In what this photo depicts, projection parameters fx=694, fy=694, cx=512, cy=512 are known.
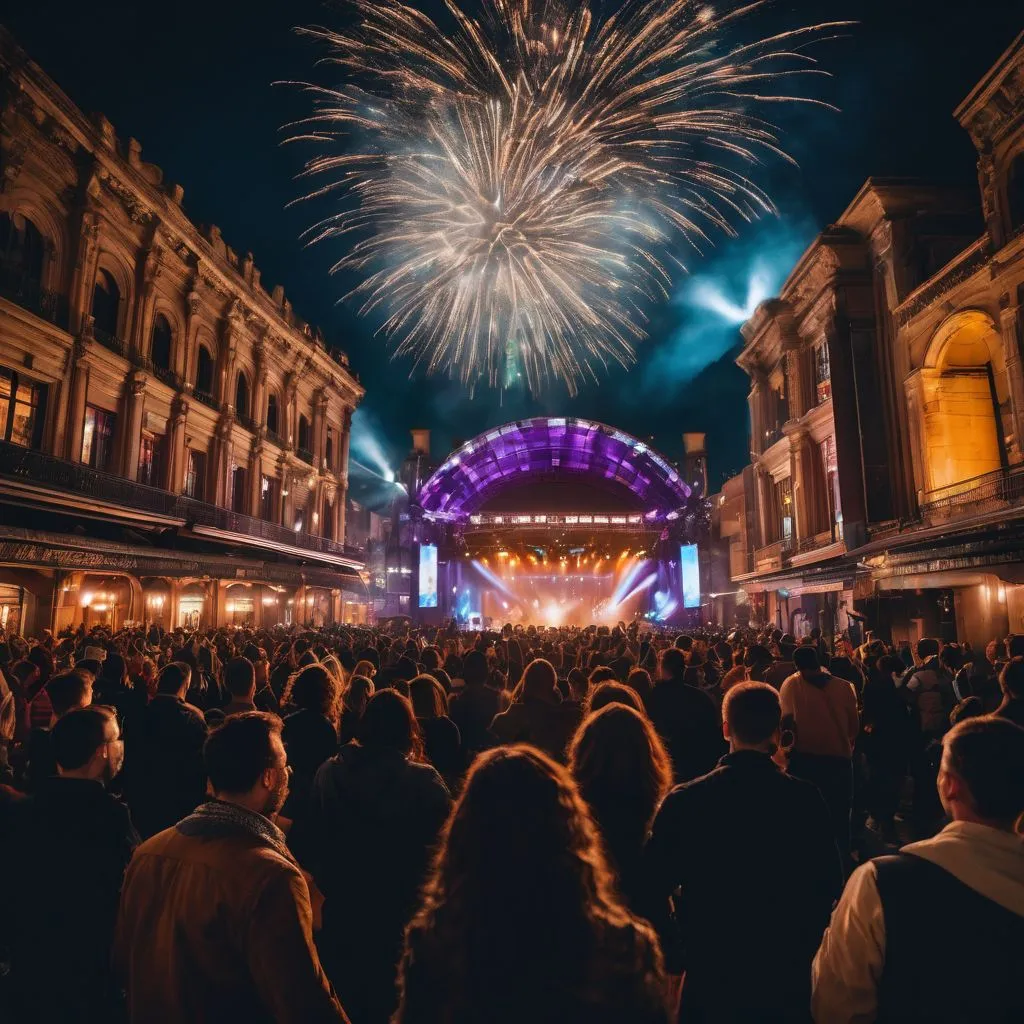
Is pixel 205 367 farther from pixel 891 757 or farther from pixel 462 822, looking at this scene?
pixel 462 822

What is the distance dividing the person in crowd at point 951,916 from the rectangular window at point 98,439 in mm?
22967

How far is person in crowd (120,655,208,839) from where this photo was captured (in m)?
4.16

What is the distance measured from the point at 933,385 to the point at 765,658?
51.7ft

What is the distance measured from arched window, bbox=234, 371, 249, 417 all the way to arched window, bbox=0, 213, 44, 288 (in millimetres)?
11505

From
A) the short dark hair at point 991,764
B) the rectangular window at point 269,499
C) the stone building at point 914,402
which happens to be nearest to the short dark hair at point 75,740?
the short dark hair at point 991,764

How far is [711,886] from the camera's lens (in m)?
2.54

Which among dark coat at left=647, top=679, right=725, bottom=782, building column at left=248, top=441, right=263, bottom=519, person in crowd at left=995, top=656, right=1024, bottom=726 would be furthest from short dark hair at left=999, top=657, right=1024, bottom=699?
building column at left=248, top=441, right=263, bottom=519

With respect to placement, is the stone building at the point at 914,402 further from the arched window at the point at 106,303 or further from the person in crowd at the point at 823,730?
the arched window at the point at 106,303

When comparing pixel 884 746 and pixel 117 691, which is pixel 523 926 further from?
pixel 884 746

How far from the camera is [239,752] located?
2195 mm

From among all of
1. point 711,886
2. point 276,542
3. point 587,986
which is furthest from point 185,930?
point 276,542

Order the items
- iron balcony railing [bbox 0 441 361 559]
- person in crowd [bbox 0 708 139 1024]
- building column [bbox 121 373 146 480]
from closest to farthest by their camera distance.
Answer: person in crowd [bbox 0 708 139 1024] → iron balcony railing [bbox 0 441 361 559] → building column [bbox 121 373 146 480]

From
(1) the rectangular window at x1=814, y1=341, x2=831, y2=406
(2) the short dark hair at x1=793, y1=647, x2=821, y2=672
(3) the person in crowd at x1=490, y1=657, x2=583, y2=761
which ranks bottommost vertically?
(3) the person in crowd at x1=490, y1=657, x2=583, y2=761

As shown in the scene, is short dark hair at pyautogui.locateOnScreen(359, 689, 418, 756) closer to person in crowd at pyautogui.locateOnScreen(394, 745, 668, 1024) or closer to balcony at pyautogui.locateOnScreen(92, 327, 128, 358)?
person in crowd at pyautogui.locateOnScreen(394, 745, 668, 1024)
